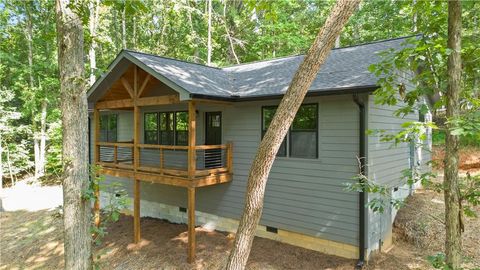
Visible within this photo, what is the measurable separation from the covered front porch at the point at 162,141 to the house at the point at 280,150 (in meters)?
0.03

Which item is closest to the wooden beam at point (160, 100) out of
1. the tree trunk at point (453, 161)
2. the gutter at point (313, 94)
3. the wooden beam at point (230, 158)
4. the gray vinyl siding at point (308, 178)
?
the gutter at point (313, 94)

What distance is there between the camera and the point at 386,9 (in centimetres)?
1958

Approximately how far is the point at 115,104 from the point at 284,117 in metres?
7.09

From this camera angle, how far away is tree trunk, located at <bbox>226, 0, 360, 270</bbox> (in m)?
3.92

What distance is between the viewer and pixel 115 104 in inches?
376

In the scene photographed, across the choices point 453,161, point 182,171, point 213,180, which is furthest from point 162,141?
point 453,161

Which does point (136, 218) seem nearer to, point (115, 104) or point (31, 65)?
point (115, 104)

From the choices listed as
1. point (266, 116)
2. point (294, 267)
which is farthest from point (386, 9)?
point (294, 267)

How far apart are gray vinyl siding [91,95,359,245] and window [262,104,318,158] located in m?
0.15

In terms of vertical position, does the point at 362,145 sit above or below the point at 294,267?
above

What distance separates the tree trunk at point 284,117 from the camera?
3924mm

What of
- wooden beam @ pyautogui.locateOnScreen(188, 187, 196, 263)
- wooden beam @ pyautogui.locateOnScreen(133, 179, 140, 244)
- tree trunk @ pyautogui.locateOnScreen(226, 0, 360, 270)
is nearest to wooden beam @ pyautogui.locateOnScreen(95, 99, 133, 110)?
wooden beam @ pyautogui.locateOnScreen(133, 179, 140, 244)

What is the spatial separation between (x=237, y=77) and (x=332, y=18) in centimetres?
664

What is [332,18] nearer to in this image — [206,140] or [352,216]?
[352,216]
